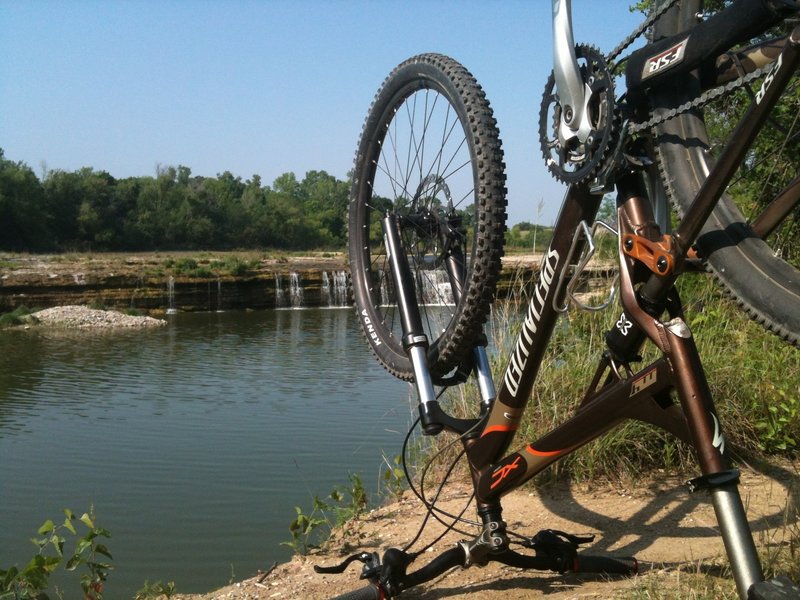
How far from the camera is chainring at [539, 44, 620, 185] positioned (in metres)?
2.26

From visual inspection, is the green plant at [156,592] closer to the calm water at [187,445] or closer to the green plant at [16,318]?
the calm water at [187,445]

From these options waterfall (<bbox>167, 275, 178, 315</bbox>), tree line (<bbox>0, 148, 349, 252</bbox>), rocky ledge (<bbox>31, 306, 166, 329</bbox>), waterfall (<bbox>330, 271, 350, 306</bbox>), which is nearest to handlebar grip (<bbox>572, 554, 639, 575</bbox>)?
rocky ledge (<bbox>31, 306, 166, 329</bbox>)

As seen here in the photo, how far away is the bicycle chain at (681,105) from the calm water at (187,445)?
3.49 m

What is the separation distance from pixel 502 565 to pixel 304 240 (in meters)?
62.2

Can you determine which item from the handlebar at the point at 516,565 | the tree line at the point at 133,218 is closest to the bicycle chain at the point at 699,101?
the handlebar at the point at 516,565

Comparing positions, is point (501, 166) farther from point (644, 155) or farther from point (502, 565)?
point (502, 565)

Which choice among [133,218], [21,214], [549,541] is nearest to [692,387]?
[549,541]

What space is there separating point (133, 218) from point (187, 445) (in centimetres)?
4825

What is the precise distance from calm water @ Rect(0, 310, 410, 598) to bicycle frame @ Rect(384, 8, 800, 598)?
2.49 meters

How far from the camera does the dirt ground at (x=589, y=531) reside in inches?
113

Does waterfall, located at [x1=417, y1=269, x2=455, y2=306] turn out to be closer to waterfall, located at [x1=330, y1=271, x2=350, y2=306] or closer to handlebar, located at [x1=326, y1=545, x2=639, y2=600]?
handlebar, located at [x1=326, y1=545, x2=639, y2=600]

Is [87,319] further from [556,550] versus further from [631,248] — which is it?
[631,248]

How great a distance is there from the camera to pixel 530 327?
2.77 metres

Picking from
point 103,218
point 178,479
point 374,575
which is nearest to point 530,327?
point 374,575
